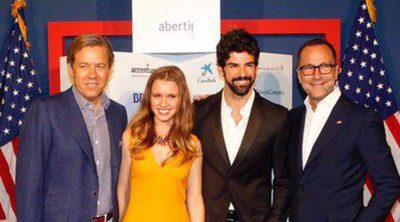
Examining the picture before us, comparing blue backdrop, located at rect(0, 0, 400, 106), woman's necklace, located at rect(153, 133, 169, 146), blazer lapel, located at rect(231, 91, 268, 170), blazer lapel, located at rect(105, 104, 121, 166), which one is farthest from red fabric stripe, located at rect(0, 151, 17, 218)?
blazer lapel, located at rect(231, 91, 268, 170)

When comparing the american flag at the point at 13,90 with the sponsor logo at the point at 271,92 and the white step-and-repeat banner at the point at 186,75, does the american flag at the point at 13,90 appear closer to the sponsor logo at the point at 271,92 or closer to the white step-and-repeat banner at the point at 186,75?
the white step-and-repeat banner at the point at 186,75

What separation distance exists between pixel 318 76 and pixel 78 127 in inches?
57.8

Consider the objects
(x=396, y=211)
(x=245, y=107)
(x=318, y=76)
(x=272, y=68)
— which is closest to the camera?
(x=318, y=76)

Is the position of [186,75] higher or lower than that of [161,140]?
higher

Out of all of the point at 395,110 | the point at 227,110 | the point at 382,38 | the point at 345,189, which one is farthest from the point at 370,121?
the point at 382,38

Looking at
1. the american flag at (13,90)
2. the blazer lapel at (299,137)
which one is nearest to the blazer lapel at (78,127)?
the blazer lapel at (299,137)

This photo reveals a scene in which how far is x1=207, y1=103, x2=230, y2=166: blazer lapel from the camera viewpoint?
286cm

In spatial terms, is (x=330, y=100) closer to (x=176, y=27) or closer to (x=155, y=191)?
(x=155, y=191)

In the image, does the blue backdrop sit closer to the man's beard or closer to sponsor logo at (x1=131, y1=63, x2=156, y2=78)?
sponsor logo at (x1=131, y1=63, x2=156, y2=78)

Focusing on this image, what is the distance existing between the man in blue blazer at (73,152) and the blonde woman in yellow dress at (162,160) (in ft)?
0.39

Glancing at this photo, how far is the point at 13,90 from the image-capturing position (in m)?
4.34

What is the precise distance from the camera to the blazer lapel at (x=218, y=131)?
2.86 meters

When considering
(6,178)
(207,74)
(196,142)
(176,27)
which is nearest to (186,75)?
(207,74)

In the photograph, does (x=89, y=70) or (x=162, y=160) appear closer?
(x=89, y=70)
